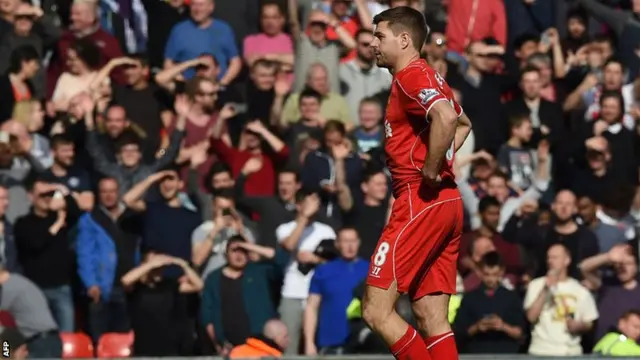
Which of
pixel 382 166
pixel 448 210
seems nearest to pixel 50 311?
pixel 382 166

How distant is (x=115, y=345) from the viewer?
496 inches

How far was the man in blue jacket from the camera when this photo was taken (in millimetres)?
12711

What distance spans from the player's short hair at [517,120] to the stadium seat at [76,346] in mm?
4169

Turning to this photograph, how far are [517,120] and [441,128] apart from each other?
625 cm

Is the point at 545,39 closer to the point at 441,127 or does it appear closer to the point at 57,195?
the point at 57,195

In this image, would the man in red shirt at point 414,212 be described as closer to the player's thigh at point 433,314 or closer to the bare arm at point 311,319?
the player's thigh at point 433,314

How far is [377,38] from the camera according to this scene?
8305 millimetres

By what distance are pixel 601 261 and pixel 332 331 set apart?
2382 mm

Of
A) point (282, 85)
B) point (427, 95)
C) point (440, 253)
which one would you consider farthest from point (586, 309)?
point (427, 95)

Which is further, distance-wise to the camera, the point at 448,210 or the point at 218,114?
the point at 218,114

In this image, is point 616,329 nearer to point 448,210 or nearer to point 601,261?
point 601,261

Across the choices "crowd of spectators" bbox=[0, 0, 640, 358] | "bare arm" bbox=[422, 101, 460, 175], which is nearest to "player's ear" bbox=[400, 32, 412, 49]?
"bare arm" bbox=[422, 101, 460, 175]

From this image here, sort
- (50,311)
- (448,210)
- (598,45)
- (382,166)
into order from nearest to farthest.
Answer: (448,210), (50,311), (382,166), (598,45)

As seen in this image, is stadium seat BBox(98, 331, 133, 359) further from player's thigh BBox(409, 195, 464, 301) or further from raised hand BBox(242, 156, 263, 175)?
player's thigh BBox(409, 195, 464, 301)
